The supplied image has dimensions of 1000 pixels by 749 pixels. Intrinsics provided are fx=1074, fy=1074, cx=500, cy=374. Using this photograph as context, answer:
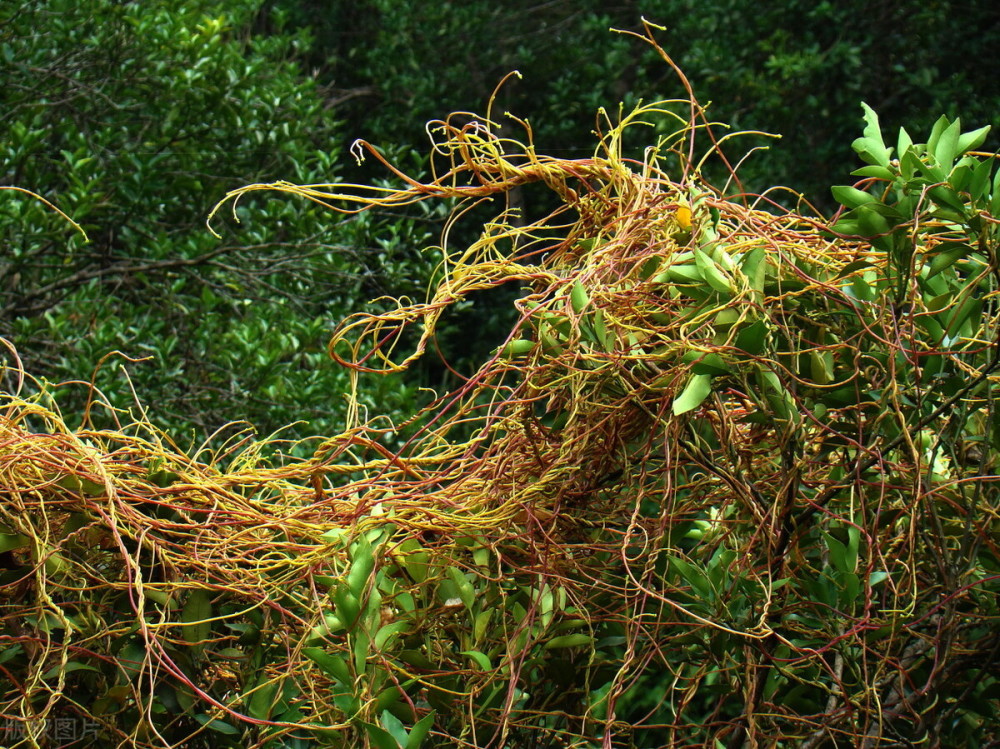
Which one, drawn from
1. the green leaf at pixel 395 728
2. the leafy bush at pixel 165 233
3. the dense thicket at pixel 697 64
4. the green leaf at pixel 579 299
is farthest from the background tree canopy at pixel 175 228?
the dense thicket at pixel 697 64

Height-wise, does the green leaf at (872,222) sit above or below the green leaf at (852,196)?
below

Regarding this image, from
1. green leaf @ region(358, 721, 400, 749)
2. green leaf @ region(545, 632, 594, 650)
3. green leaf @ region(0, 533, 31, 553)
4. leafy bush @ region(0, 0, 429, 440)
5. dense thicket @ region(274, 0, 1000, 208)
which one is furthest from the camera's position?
dense thicket @ region(274, 0, 1000, 208)

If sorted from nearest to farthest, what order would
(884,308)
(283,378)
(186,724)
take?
(884,308) → (186,724) → (283,378)

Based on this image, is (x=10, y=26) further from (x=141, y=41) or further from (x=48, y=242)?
(x=48, y=242)

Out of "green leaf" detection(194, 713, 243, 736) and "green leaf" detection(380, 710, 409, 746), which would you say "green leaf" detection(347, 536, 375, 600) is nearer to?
"green leaf" detection(380, 710, 409, 746)

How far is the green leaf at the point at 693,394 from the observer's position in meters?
1.46

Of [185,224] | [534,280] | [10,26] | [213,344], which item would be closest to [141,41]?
[10,26]

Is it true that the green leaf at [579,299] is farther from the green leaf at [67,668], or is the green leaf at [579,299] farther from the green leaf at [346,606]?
the green leaf at [67,668]

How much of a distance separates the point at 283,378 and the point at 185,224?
93 centimetres

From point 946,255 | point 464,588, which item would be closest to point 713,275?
point 946,255

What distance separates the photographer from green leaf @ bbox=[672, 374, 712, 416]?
1.46 m

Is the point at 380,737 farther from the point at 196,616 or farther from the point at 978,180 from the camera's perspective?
the point at 978,180

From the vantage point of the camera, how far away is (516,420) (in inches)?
68.6

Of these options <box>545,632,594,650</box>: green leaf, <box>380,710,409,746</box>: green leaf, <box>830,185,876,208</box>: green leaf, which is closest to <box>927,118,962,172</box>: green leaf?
<box>830,185,876,208</box>: green leaf
